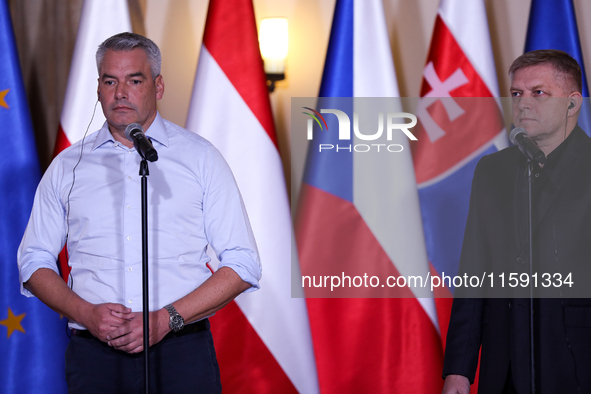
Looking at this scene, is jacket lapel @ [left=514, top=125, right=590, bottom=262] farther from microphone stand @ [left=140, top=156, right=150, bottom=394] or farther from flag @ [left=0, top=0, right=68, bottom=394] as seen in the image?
flag @ [left=0, top=0, right=68, bottom=394]

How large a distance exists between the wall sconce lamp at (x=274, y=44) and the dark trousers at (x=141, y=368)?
63.8 inches

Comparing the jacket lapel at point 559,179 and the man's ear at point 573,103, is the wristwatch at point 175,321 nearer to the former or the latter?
the jacket lapel at point 559,179

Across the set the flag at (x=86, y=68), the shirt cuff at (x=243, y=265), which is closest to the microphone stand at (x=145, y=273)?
the shirt cuff at (x=243, y=265)

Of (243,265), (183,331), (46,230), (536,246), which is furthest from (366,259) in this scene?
(46,230)

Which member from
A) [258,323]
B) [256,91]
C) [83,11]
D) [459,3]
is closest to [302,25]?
[256,91]

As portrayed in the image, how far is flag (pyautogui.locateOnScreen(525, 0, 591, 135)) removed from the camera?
2.57 metres

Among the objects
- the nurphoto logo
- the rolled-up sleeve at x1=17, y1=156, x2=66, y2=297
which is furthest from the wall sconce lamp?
the rolled-up sleeve at x1=17, y1=156, x2=66, y2=297

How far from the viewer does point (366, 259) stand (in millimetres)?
2545

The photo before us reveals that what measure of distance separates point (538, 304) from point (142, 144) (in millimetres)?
1323

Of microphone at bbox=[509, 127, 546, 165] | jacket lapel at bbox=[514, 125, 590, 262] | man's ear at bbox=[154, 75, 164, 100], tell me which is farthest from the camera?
man's ear at bbox=[154, 75, 164, 100]

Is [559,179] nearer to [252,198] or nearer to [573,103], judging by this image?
[573,103]

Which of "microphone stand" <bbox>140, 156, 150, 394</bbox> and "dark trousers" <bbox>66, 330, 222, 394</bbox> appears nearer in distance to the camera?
"microphone stand" <bbox>140, 156, 150, 394</bbox>

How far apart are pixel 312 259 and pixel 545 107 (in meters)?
1.21

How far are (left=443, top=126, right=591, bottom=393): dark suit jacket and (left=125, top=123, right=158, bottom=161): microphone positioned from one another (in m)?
1.12
